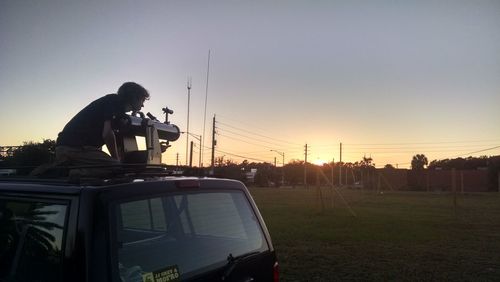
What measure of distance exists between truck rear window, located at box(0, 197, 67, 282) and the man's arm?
153 cm

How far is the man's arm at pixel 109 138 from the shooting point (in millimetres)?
4238

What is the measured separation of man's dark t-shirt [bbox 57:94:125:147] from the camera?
4.30 meters

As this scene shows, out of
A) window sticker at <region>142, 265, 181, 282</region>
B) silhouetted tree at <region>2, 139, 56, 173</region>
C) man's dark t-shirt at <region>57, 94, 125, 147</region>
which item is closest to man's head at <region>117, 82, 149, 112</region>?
man's dark t-shirt at <region>57, 94, 125, 147</region>

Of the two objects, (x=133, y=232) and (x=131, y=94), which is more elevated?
(x=131, y=94)

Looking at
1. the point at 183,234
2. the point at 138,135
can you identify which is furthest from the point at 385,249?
the point at 183,234

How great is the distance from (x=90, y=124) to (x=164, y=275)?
2.30 meters

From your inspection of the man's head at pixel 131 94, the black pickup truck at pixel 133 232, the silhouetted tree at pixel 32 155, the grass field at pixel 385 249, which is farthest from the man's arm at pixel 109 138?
the grass field at pixel 385 249

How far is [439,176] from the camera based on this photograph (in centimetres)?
7312

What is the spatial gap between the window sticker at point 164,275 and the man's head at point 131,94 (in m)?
2.33

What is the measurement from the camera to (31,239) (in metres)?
2.50

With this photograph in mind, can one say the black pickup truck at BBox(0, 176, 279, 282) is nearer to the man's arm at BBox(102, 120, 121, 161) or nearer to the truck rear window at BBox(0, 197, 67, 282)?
the truck rear window at BBox(0, 197, 67, 282)

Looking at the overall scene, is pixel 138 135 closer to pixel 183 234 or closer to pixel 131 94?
pixel 131 94

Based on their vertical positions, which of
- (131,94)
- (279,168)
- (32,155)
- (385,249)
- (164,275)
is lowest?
(385,249)

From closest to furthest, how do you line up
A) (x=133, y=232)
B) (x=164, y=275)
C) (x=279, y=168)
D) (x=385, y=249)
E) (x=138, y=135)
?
(x=164, y=275) < (x=133, y=232) < (x=138, y=135) < (x=385, y=249) < (x=279, y=168)
